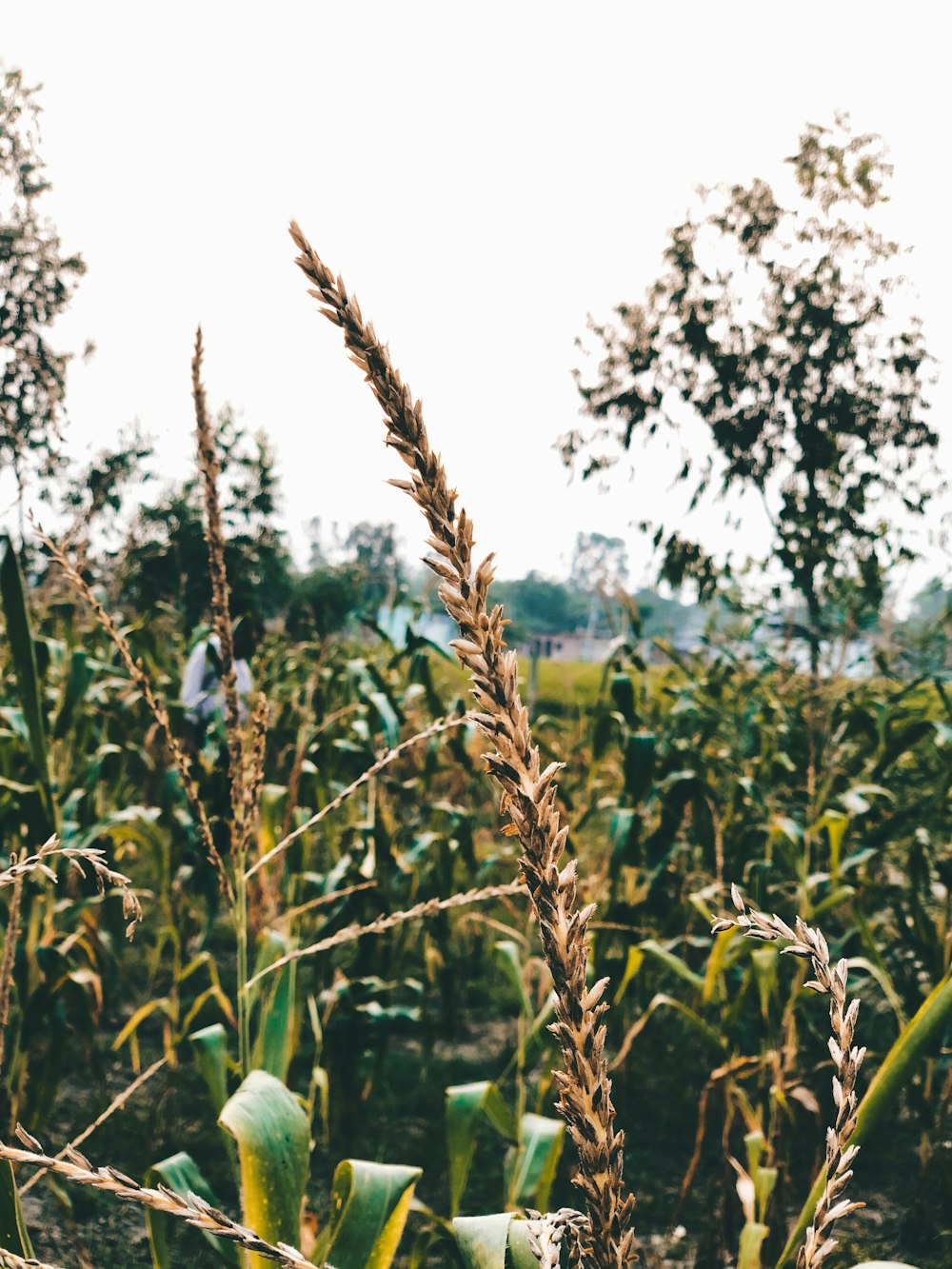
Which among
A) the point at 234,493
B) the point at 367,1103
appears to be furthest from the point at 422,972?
the point at 234,493

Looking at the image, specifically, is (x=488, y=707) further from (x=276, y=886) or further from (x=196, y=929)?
(x=196, y=929)

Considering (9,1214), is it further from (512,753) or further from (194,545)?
(194,545)

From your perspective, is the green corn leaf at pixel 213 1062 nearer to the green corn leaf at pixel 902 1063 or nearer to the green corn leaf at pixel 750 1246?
the green corn leaf at pixel 750 1246

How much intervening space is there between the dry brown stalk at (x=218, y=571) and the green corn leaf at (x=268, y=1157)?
0.24 meters

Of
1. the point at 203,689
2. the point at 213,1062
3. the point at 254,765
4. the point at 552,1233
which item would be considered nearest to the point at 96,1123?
the point at 254,765

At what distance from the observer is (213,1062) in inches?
54.7

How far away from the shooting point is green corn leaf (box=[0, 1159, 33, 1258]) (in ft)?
2.12

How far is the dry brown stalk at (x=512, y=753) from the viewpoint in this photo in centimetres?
32

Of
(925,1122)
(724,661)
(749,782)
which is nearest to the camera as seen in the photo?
(925,1122)

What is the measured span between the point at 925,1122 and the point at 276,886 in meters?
1.71

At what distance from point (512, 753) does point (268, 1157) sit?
731mm

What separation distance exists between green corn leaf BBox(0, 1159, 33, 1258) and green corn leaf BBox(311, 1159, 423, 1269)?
321mm

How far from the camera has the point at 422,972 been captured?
124 inches

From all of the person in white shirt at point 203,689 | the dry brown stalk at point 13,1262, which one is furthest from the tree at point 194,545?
the dry brown stalk at point 13,1262
